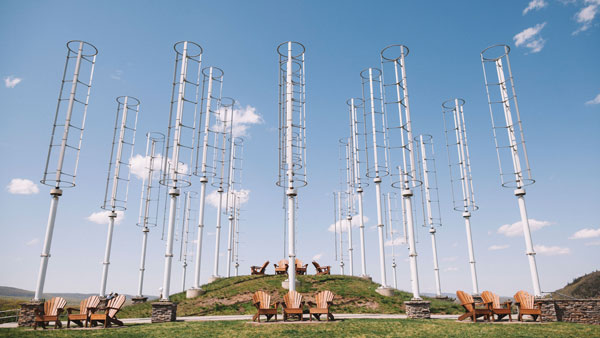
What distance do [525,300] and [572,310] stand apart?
1844mm

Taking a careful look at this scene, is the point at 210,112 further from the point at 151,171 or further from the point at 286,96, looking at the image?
the point at 286,96

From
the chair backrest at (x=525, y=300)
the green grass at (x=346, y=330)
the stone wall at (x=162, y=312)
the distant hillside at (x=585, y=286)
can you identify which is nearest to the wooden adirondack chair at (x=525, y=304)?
the chair backrest at (x=525, y=300)

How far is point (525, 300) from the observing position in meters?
14.9

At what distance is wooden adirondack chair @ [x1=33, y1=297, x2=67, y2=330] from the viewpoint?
45.0 feet

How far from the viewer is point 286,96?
19.0 meters

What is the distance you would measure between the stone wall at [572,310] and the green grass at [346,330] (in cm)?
213

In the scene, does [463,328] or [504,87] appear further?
[504,87]

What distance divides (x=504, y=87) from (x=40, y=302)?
2301 cm

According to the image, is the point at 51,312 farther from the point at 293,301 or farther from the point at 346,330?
the point at 346,330

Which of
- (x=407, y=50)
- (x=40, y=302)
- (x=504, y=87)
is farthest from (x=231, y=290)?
(x=504, y=87)

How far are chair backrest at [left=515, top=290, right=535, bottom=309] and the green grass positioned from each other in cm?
176

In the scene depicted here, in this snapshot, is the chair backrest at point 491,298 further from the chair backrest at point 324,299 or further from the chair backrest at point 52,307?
the chair backrest at point 52,307

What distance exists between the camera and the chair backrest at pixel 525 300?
48.5 ft

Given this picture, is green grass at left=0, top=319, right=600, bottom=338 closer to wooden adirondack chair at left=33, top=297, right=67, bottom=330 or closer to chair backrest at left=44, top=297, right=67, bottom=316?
wooden adirondack chair at left=33, top=297, right=67, bottom=330
